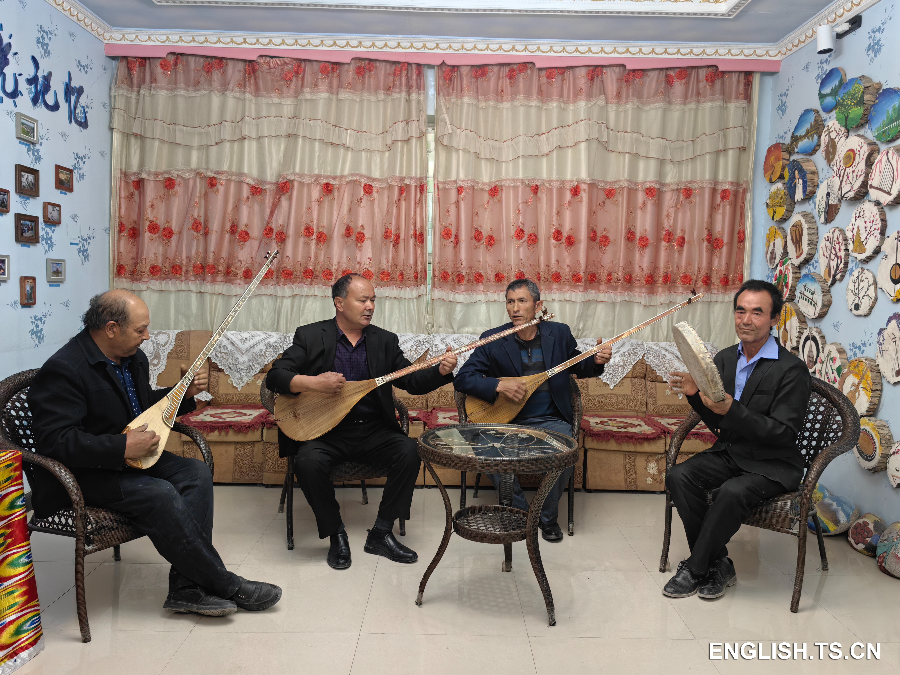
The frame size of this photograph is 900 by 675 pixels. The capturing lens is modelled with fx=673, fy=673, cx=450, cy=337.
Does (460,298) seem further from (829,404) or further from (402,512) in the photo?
(829,404)

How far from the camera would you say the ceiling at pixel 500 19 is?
373cm

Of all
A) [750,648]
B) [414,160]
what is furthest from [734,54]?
[750,648]

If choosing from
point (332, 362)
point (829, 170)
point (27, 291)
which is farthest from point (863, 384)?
point (27, 291)

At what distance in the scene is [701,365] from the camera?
90.9 inches

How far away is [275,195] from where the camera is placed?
4.22 m

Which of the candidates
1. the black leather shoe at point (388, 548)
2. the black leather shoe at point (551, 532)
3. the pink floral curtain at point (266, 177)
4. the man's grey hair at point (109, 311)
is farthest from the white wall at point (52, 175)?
the black leather shoe at point (551, 532)

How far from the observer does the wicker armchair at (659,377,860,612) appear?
2.39 m

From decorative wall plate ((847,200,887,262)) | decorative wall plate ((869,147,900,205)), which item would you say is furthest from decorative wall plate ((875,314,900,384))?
decorative wall plate ((869,147,900,205))

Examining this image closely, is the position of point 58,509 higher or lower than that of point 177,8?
lower

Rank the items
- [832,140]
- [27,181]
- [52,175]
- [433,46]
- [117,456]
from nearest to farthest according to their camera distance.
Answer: [117,456] → [27,181] → [832,140] → [52,175] → [433,46]

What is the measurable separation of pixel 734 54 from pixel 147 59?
362cm

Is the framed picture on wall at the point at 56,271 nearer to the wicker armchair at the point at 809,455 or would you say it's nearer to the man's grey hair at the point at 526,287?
the man's grey hair at the point at 526,287

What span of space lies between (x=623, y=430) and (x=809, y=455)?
1.09 metres

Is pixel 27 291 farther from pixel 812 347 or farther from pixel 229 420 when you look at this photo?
pixel 812 347
